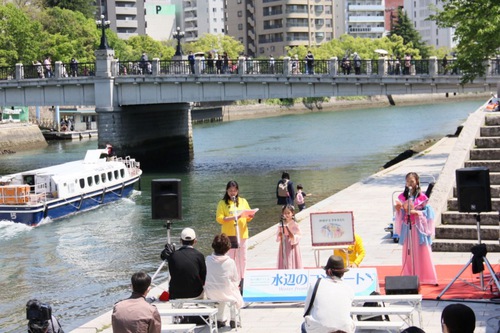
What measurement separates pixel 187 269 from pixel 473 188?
495 centimetres

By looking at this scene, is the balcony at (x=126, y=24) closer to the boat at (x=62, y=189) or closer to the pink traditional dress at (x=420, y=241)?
the boat at (x=62, y=189)

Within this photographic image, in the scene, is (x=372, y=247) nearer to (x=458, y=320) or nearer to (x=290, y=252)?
(x=290, y=252)

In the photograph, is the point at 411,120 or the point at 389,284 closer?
the point at 389,284

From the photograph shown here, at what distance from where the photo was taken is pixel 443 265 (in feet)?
62.0

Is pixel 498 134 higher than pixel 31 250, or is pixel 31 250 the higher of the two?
pixel 498 134

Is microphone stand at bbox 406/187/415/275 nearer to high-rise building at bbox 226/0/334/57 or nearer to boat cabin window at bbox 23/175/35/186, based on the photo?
boat cabin window at bbox 23/175/35/186

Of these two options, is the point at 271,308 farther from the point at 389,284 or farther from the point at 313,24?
the point at 313,24

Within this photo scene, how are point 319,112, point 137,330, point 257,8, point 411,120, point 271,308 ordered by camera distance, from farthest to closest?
point 257,8
point 319,112
point 411,120
point 271,308
point 137,330

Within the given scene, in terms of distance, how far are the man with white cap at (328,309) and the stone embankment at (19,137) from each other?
73.2m

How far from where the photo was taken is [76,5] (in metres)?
131

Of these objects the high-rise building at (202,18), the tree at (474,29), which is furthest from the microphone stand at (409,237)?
the high-rise building at (202,18)

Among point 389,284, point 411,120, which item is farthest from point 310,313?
point 411,120

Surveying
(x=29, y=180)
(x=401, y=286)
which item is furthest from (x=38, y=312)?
(x=29, y=180)

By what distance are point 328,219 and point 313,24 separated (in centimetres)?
16323
